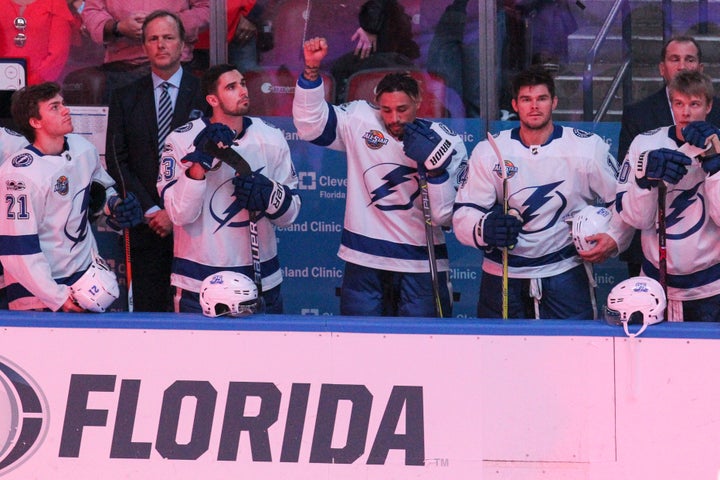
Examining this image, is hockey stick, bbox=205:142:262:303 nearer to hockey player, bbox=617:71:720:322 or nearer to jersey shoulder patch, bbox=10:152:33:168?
jersey shoulder patch, bbox=10:152:33:168

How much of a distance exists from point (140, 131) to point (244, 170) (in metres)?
0.89

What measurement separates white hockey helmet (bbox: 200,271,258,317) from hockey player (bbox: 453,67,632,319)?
1.05 metres

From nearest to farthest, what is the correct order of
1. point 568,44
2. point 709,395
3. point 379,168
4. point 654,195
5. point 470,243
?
point 709,395, point 654,195, point 470,243, point 379,168, point 568,44

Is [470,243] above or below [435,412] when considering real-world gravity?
above

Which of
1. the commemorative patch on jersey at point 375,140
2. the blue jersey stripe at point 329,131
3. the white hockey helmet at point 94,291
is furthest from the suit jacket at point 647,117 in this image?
the white hockey helmet at point 94,291

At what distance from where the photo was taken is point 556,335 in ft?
11.9

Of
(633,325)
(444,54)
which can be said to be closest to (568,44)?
(444,54)

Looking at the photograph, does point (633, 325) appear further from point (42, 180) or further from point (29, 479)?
point (42, 180)

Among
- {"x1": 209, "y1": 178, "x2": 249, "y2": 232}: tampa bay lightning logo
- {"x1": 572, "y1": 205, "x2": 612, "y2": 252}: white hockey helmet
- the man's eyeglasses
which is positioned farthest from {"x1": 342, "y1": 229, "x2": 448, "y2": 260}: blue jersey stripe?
the man's eyeglasses

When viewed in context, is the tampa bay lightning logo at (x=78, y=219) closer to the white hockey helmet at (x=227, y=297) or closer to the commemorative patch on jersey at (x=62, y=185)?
the commemorative patch on jersey at (x=62, y=185)

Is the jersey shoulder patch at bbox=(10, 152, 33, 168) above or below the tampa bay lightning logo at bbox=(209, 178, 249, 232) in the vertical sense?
above

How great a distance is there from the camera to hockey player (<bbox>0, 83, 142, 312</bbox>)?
4309mm

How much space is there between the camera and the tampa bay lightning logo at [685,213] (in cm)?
427

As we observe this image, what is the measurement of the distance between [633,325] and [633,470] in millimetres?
461
